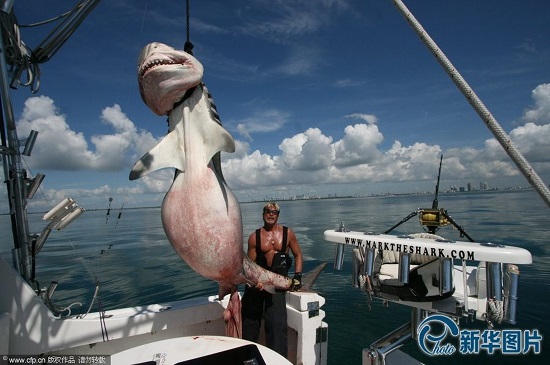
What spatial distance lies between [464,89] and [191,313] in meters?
4.99

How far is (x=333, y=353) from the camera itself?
21.9ft

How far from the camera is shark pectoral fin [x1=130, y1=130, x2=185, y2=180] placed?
3.33 m

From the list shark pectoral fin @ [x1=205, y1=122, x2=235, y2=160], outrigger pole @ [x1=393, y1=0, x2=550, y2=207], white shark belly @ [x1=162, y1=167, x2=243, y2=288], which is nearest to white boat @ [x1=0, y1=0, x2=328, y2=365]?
white shark belly @ [x1=162, y1=167, x2=243, y2=288]

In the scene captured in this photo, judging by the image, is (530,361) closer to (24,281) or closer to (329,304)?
(329,304)

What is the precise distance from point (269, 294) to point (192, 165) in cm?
272

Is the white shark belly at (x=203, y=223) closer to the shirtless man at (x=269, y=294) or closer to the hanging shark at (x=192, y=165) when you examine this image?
the hanging shark at (x=192, y=165)

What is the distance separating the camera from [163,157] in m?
3.36

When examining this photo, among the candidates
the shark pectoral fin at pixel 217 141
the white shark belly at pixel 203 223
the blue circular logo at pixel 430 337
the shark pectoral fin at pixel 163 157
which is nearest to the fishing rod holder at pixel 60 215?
the shark pectoral fin at pixel 163 157

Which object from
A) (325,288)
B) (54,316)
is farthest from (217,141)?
(325,288)

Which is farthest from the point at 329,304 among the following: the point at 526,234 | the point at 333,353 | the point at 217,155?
the point at 526,234

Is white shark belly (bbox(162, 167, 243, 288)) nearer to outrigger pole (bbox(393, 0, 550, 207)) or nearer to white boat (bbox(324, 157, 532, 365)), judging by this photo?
white boat (bbox(324, 157, 532, 365))

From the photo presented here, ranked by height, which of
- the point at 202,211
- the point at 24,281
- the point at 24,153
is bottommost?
the point at 24,281

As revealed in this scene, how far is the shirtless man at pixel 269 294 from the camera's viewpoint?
186 inches

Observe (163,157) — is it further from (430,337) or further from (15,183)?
(430,337)
